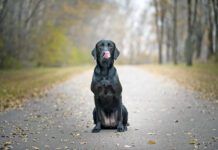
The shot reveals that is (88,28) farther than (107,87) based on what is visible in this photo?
Yes

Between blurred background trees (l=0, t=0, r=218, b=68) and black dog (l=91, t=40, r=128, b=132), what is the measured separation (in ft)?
55.5

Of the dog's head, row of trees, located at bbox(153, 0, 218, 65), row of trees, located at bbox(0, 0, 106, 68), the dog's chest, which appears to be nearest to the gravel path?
the dog's chest

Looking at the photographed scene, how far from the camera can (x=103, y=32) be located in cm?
8944

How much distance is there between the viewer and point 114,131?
10.2 metres

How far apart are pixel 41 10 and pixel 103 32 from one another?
48973 millimetres

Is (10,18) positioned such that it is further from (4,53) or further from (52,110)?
(52,110)

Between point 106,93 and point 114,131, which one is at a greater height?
point 106,93

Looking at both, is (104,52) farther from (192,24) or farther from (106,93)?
(192,24)

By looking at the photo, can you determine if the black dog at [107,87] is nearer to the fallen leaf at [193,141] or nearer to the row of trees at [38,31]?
the fallen leaf at [193,141]

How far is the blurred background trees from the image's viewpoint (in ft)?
125

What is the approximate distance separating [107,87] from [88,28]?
63.0 metres

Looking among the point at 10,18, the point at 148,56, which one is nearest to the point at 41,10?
the point at 10,18

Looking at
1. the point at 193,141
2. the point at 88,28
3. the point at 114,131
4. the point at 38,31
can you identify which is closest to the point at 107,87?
the point at 114,131

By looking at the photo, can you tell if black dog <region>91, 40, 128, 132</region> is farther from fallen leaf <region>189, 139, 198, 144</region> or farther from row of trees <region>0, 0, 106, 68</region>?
row of trees <region>0, 0, 106, 68</region>
